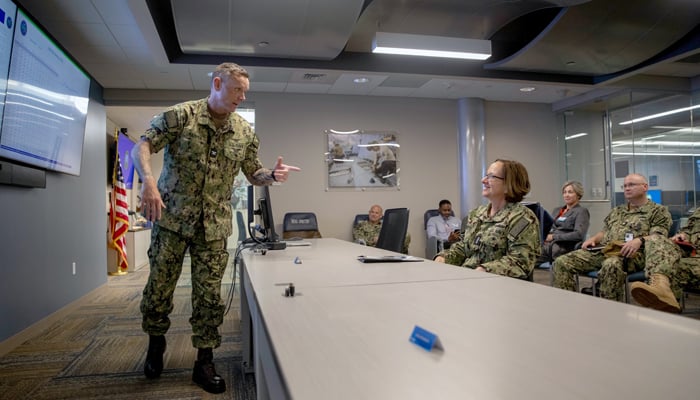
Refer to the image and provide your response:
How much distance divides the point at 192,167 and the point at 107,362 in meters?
1.44

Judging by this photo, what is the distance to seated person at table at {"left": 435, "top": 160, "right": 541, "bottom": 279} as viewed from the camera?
1.85m

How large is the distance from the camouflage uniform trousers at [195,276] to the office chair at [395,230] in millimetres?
1075

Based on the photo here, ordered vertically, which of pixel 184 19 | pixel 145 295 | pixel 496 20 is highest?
pixel 496 20

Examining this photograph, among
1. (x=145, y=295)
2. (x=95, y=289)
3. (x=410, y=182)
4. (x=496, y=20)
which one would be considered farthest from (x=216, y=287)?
(x=410, y=182)

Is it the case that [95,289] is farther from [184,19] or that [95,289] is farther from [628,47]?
[628,47]

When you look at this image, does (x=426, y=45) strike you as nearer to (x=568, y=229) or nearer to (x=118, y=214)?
(x=568, y=229)

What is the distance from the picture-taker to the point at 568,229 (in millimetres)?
3912

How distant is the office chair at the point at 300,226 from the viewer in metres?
5.62

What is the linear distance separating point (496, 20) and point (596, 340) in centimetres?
473

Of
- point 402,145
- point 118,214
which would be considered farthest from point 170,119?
point 118,214

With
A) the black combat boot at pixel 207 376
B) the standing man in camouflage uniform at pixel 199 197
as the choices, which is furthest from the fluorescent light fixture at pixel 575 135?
the black combat boot at pixel 207 376

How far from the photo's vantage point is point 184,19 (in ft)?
12.2

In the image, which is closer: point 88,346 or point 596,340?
point 596,340

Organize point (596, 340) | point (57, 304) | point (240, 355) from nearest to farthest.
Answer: point (596, 340) < point (240, 355) < point (57, 304)
